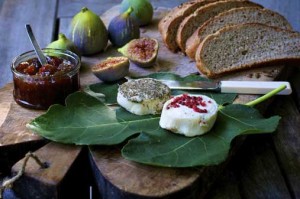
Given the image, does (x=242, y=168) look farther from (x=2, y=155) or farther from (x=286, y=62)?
(x=2, y=155)

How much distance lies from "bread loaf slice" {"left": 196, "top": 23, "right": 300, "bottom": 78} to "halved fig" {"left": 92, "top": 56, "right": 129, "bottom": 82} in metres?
0.30

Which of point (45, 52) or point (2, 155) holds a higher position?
point (45, 52)

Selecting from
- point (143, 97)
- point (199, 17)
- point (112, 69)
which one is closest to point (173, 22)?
point (199, 17)

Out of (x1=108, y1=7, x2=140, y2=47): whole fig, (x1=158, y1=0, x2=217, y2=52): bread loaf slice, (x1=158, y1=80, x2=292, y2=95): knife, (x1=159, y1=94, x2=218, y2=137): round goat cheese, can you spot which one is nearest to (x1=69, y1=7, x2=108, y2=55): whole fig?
(x1=108, y1=7, x2=140, y2=47): whole fig

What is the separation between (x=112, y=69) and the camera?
6.61ft

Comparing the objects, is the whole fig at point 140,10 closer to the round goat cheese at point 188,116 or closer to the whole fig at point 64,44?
the whole fig at point 64,44

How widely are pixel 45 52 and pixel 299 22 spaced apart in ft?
5.18

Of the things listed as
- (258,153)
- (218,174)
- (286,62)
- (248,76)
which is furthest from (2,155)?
(286,62)

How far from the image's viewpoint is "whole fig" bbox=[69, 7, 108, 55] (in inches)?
87.3

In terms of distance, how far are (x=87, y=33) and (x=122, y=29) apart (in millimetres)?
167

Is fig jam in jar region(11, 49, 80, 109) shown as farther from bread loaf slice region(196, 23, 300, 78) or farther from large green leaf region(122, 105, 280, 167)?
bread loaf slice region(196, 23, 300, 78)

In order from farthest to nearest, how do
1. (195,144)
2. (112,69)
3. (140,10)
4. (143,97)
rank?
(140,10) → (112,69) → (143,97) → (195,144)

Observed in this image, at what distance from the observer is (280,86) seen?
1.95 meters

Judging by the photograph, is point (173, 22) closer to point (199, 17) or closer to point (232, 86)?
point (199, 17)
